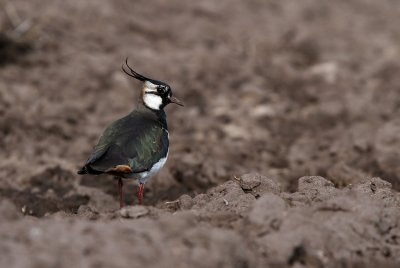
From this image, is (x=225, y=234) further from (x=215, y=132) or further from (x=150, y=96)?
(x=215, y=132)

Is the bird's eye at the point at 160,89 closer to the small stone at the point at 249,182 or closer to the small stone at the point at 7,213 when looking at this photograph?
the small stone at the point at 249,182

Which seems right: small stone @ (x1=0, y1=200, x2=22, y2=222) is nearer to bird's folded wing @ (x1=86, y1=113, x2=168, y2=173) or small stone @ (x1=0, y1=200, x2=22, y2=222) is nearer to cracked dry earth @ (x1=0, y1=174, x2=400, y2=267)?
cracked dry earth @ (x1=0, y1=174, x2=400, y2=267)

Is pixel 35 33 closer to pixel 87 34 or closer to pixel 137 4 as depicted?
pixel 87 34

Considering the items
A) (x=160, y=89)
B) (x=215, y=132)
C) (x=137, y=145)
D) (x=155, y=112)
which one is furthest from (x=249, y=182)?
(x=215, y=132)

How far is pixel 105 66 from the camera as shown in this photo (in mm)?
13844

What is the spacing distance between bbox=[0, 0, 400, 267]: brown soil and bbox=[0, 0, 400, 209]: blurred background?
0.12 feet

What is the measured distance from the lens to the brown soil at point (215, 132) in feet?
18.2

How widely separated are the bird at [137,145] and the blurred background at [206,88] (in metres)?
1.34

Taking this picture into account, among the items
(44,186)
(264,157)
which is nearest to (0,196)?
(44,186)

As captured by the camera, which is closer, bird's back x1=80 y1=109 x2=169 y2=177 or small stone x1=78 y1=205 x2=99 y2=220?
small stone x1=78 y1=205 x2=99 y2=220

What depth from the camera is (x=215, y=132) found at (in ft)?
40.0

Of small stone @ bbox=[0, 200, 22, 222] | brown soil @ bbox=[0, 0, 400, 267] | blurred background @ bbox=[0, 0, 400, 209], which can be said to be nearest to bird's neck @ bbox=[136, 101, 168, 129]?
brown soil @ bbox=[0, 0, 400, 267]

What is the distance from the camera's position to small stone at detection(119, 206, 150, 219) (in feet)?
20.7

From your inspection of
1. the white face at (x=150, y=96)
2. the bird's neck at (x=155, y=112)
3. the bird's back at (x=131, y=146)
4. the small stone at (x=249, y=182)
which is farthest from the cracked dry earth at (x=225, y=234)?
the white face at (x=150, y=96)
